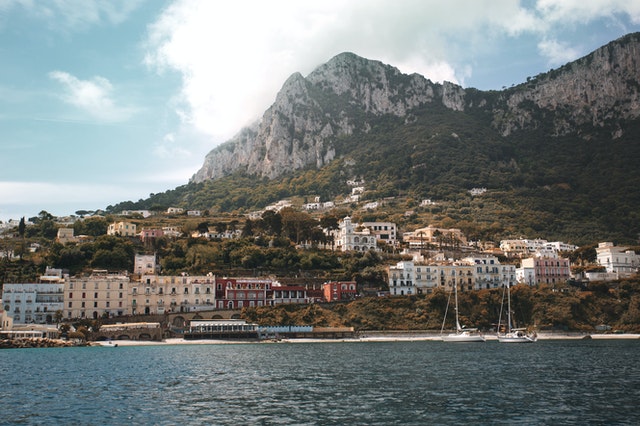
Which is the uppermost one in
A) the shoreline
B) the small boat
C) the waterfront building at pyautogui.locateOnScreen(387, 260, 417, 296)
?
the waterfront building at pyautogui.locateOnScreen(387, 260, 417, 296)

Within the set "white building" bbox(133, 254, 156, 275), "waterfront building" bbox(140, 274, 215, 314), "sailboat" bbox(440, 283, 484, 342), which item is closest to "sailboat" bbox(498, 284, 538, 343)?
"sailboat" bbox(440, 283, 484, 342)

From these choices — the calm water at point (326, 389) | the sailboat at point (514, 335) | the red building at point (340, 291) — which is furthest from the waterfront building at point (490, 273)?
the calm water at point (326, 389)

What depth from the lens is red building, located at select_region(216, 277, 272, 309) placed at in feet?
358

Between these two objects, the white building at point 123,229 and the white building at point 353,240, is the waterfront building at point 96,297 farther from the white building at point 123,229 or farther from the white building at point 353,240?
the white building at point 353,240

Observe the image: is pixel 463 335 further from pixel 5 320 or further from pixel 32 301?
pixel 5 320

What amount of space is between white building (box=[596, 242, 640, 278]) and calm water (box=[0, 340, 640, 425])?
211ft

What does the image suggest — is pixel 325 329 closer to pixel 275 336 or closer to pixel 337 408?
pixel 275 336

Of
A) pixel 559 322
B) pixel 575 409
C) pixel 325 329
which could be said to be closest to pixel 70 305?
pixel 325 329

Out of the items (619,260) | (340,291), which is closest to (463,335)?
(340,291)

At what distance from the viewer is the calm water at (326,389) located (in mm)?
32438

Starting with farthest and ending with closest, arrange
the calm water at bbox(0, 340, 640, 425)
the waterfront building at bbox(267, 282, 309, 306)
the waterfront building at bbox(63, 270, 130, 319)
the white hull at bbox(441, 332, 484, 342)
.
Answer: the waterfront building at bbox(267, 282, 309, 306)
the waterfront building at bbox(63, 270, 130, 319)
the white hull at bbox(441, 332, 484, 342)
the calm water at bbox(0, 340, 640, 425)

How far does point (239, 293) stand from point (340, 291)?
1795cm

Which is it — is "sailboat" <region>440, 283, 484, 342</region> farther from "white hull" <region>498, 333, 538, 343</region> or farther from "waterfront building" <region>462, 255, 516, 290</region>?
"waterfront building" <region>462, 255, 516, 290</region>

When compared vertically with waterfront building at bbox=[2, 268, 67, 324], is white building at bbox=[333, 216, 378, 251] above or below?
above
